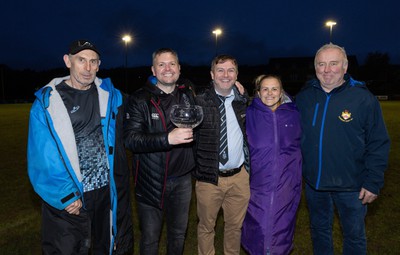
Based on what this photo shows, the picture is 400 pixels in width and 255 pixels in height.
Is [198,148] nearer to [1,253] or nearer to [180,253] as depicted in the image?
[180,253]

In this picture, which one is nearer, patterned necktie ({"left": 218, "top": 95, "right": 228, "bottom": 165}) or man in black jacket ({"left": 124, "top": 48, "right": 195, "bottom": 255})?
man in black jacket ({"left": 124, "top": 48, "right": 195, "bottom": 255})

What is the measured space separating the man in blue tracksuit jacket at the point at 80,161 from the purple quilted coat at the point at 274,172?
1.55m

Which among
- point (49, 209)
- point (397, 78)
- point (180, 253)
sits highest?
point (397, 78)

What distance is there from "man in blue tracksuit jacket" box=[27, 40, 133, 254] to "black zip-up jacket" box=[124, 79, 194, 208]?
0.19 m

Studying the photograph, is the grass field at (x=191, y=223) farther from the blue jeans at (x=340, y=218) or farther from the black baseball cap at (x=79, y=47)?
the black baseball cap at (x=79, y=47)

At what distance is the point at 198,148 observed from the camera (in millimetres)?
3713

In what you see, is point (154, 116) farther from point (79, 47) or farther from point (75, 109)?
point (79, 47)

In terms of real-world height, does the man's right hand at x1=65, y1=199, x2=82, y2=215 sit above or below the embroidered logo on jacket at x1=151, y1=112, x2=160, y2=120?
below

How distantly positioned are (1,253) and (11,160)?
635cm

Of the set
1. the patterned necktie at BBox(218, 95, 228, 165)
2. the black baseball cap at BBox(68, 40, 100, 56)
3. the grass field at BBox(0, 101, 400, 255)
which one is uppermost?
the black baseball cap at BBox(68, 40, 100, 56)

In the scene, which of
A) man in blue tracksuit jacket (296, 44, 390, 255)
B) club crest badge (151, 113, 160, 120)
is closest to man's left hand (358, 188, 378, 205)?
man in blue tracksuit jacket (296, 44, 390, 255)

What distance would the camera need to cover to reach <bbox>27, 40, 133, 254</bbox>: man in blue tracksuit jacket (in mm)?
2871

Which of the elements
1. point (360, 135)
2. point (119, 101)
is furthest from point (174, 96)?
point (360, 135)

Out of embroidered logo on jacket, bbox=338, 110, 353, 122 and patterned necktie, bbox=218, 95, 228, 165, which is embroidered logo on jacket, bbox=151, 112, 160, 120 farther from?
embroidered logo on jacket, bbox=338, 110, 353, 122
